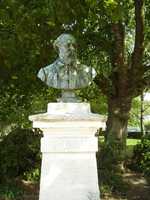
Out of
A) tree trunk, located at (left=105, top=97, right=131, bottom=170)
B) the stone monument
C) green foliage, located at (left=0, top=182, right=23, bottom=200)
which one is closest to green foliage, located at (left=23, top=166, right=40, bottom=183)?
green foliage, located at (left=0, top=182, right=23, bottom=200)

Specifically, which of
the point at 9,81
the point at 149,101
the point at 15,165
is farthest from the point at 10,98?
the point at 149,101

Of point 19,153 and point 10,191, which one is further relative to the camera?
point 19,153

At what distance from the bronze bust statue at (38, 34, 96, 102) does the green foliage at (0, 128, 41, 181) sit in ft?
18.3

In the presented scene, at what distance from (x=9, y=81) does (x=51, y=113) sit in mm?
6401

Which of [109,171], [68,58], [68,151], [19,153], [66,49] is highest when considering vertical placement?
[66,49]

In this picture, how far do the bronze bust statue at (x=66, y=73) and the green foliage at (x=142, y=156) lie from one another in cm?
662

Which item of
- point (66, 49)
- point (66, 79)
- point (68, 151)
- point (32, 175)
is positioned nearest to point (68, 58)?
point (66, 49)

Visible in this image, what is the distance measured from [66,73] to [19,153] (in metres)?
5.95

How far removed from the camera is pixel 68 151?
781 centimetres

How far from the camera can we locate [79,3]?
11469mm

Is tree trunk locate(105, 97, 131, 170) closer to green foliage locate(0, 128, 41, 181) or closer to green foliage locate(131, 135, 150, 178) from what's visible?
green foliage locate(131, 135, 150, 178)

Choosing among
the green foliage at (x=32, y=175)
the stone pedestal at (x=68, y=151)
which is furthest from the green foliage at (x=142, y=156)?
the stone pedestal at (x=68, y=151)

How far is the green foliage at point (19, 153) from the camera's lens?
43.8ft

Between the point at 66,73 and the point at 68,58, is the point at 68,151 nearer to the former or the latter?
the point at 66,73
